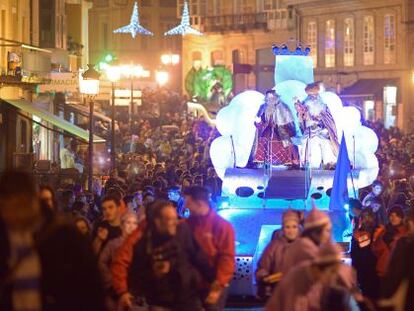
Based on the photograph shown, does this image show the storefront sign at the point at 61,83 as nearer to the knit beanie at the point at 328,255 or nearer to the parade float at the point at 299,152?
the parade float at the point at 299,152

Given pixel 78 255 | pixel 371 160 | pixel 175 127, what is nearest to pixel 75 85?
pixel 175 127

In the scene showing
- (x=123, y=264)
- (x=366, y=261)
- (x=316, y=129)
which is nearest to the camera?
(x=123, y=264)

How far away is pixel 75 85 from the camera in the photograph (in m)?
31.8

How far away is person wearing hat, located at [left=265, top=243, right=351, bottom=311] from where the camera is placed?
861 centimetres

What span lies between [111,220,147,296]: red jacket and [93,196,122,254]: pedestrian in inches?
52.6

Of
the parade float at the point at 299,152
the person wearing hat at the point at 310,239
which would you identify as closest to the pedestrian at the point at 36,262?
the person wearing hat at the point at 310,239

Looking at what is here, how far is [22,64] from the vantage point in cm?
2916

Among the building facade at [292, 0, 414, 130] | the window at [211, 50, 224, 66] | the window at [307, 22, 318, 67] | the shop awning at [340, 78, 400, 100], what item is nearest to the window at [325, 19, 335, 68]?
the building facade at [292, 0, 414, 130]

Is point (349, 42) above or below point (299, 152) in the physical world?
above

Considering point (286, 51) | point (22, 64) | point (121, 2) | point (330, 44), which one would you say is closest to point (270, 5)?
point (330, 44)

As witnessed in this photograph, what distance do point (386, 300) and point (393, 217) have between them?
418 cm

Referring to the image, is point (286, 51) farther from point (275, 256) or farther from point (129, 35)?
point (129, 35)

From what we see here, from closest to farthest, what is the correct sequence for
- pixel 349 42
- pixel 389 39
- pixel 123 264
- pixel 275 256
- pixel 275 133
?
1. pixel 123 264
2. pixel 275 256
3. pixel 275 133
4. pixel 389 39
5. pixel 349 42

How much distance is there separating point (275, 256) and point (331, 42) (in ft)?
172
